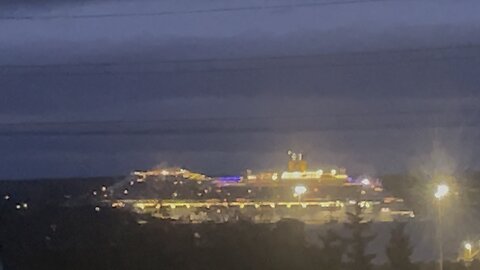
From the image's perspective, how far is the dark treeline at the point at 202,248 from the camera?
3906 centimetres

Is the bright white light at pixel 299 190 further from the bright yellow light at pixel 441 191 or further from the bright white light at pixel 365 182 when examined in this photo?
the bright yellow light at pixel 441 191

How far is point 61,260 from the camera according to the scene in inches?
1548

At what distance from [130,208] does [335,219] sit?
33.9 ft

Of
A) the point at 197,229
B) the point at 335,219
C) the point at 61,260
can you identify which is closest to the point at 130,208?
the point at 335,219

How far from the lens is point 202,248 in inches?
1622

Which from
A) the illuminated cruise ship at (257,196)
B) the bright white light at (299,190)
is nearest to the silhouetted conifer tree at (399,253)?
the illuminated cruise ship at (257,196)

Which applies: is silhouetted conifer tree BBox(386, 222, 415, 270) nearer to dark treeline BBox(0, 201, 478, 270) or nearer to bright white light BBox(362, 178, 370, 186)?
dark treeline BBox(0, 201, 478, 270)

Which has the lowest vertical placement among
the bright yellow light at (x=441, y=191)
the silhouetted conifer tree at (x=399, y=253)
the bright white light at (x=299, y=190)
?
the silhouetted conifer tree at (x=399, y=253)

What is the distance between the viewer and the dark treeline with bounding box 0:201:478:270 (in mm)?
39062

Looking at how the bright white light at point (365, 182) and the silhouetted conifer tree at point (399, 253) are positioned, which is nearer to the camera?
the silhouetted conifer tree at point (399, 253)

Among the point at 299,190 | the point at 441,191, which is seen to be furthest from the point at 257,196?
the point at 441,191

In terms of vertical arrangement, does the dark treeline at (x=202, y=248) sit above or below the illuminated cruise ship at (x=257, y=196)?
below

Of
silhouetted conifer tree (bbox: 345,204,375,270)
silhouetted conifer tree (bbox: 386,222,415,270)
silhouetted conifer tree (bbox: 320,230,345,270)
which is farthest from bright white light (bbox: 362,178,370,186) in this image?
silhouetted conifer tree (bbox: 386,222,415,270)

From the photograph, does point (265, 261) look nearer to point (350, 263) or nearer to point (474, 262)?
point (350, 263)
